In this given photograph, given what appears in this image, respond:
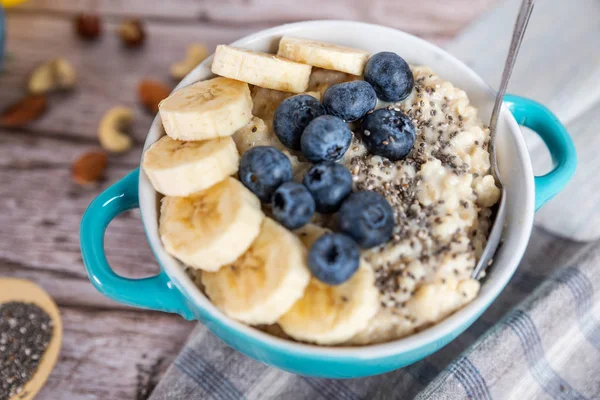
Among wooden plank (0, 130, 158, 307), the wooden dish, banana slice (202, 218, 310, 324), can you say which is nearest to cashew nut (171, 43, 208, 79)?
wooden plank (0, 130, 158, 307)

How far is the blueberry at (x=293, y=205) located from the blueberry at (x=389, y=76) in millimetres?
300

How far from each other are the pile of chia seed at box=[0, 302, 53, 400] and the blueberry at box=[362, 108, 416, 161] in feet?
2.93

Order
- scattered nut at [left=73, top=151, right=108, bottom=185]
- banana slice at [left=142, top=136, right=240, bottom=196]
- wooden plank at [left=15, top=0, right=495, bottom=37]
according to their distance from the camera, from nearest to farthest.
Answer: banana slice at [left=142, top=136, right=240, bottom=196], scattered nut at [left=73, top=151, right=108, bottom=185], wooden plank at [left=15, top=0, right=495, bottom=37]

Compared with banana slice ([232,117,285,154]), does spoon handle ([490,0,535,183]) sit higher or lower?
higher

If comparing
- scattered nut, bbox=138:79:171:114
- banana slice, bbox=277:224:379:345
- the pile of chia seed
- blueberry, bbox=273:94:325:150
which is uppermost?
blueberry, bbox=273:94:325:150

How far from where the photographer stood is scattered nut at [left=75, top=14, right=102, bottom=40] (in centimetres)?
190

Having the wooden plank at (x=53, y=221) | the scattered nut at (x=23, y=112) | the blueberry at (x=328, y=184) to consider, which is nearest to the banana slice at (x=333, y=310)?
the blueberry at (x=328, y=184)

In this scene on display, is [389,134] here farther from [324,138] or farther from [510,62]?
[510,62]

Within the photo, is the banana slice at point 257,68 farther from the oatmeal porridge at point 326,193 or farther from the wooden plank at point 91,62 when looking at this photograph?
the wooden plank at point 91,62

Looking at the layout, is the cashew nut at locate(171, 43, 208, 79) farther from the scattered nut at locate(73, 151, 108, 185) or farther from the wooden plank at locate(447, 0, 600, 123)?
the wooden plank at locate(447, 0, 600, 123)

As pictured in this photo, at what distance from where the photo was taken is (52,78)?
1.80m

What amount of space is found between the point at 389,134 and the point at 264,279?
0.36 meters

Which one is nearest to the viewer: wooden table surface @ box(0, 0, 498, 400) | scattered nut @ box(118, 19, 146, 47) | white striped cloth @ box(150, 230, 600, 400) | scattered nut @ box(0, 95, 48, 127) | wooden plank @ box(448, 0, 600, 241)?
white striped cloth @ box(150, 230, 600, 400)

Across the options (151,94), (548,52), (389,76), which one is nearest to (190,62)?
(151,94)
